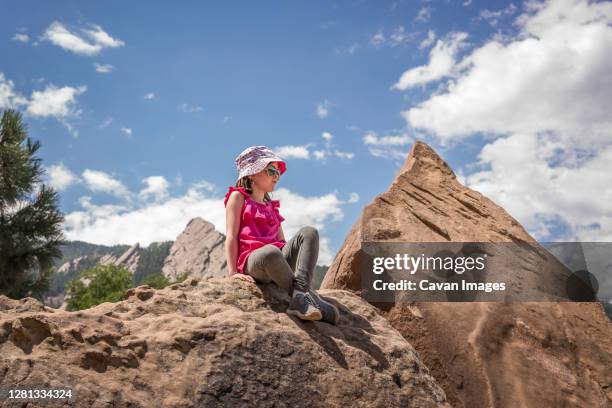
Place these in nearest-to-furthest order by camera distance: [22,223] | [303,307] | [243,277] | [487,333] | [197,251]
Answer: [303,307], [243,277], [487,333], [22,223], [197,251]

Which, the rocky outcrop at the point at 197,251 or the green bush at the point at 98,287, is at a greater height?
the rocky outcrop at the point at 197,251

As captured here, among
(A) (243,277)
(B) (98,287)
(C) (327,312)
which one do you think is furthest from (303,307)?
(B) (98,287)

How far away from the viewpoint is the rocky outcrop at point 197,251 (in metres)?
116

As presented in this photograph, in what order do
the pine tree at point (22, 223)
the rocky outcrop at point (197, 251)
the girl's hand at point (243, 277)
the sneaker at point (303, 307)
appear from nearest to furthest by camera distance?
1. the sneaker at point (303, 307)
2. the girl's hand at point (243, 277)
3. the pine tree at point (22, 223)
4. the rocky outcrop at point (197, 251)

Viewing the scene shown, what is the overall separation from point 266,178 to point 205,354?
1706 mm

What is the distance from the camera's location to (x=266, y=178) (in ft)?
15.1

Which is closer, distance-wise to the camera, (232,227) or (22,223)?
(232,227)

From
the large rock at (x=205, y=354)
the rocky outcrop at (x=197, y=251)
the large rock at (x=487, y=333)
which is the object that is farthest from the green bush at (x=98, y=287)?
the rocky outcrop at (x=197, y=251)

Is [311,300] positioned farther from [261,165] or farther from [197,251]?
[197,251]

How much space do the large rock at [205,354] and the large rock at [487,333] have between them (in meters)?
0.85

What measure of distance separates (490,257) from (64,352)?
4.45 m

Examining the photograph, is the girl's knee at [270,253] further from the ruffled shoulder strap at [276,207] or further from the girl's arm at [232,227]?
the ruffled shoulder strap at [276,207]

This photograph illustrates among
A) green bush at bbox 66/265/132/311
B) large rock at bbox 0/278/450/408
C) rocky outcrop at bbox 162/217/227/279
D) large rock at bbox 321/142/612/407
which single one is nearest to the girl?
large rock at bbox 0/278/450/408

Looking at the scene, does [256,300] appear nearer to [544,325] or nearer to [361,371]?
[361,371]
